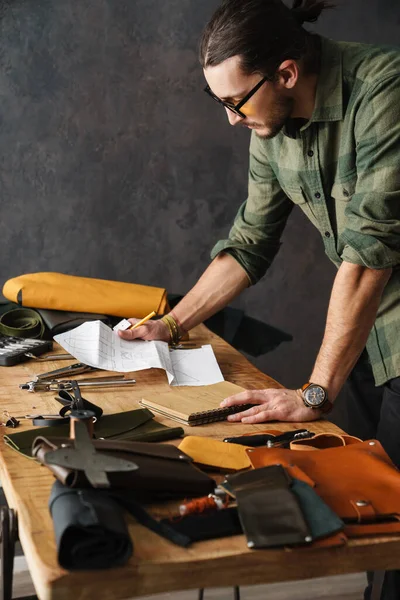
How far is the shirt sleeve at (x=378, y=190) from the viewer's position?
181 centimetres

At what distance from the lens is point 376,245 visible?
1.80m

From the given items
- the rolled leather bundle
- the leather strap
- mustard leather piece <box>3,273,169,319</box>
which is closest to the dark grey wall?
mustard leather piece <box>3,273,169,319</box>

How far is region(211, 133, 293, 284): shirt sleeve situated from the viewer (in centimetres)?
241

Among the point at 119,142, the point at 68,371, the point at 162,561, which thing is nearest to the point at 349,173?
the point at 68,371

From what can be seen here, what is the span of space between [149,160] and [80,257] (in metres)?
0.59

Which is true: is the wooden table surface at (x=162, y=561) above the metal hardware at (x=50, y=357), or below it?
above

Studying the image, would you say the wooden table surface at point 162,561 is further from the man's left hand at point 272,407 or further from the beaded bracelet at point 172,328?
the beaded bracelet at point 172,328

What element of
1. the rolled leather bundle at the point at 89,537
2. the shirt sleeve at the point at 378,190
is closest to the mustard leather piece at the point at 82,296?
the shirt sleeve at the point at 378,190

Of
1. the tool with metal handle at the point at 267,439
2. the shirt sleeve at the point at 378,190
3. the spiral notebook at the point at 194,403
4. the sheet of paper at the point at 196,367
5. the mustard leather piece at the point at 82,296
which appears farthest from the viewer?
the mustard leather piece at the point at 82,296

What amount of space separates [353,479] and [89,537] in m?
0.50

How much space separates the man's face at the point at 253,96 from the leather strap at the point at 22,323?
94cm

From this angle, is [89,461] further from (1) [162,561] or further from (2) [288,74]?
(2) [288,74]

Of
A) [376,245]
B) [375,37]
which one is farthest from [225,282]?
[375,37]

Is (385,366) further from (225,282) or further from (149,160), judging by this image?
(149,160)
